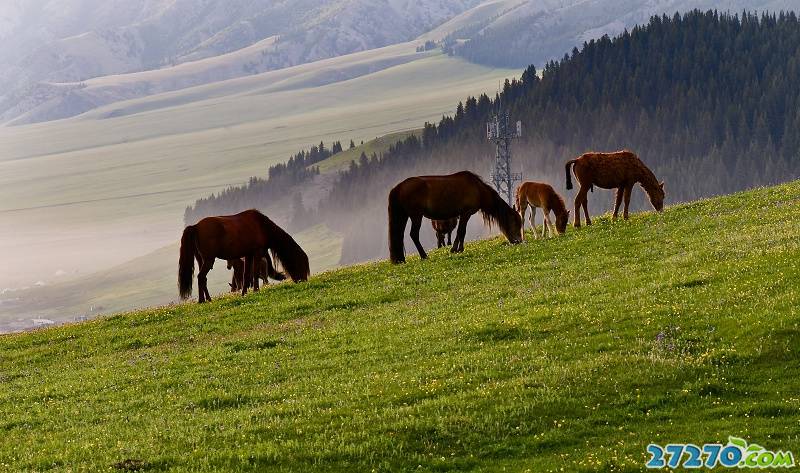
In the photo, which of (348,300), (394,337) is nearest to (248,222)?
(348,300)

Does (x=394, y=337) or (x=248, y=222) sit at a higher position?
(x=248, y=222)

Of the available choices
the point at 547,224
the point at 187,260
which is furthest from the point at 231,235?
the point at 547,224

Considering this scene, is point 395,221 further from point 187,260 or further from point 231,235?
point 187,260

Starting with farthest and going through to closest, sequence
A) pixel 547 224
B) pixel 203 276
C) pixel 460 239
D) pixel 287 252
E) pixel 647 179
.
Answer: pixel 547 224 → pixel 647 179 → pixel 460 239 → pixel 287 252 → pixel 203 276

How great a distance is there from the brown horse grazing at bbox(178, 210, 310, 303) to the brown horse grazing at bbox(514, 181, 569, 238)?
9243 mm

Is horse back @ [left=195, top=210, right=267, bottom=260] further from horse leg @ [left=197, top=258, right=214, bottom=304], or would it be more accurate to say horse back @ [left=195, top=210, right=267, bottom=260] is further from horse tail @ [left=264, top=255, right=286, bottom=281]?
horse tail @ [left=264, top=255, right=286, bottom=281]

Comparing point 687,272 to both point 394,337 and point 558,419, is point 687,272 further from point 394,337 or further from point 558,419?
point 558,419

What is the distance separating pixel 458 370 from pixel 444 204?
17.2 metres

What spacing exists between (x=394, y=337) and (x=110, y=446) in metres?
8.58

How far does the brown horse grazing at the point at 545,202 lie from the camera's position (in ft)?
129

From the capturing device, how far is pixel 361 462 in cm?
1595

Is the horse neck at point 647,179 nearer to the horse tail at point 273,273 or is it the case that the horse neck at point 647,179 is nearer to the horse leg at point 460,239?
the horse leg at point 460,239

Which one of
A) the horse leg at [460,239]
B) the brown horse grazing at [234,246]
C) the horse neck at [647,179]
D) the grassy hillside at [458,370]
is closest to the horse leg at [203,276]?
the brown horse grazing at [234,246]

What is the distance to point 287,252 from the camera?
37.9 m
